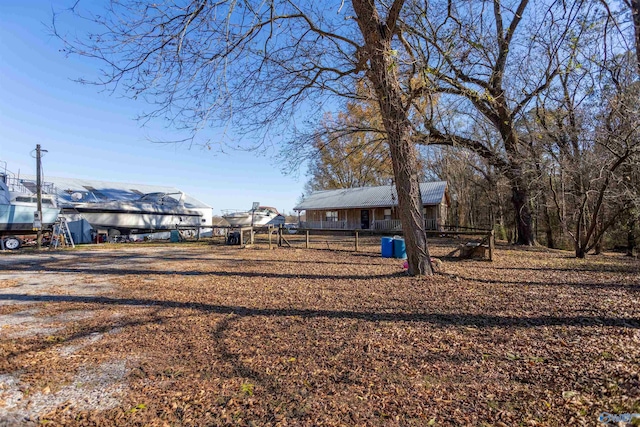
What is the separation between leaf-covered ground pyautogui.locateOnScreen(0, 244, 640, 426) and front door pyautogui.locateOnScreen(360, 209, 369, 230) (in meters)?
22.3

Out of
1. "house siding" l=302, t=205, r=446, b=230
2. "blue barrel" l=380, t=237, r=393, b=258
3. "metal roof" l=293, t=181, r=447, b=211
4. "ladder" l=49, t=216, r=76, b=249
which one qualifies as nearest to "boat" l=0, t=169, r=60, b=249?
"ladder" l=49, t=216, r=76, b=249

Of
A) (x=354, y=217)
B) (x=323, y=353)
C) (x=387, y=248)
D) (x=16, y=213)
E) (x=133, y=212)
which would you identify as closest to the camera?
(x=323, y=353)

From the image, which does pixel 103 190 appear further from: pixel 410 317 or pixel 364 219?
pixel 410 317

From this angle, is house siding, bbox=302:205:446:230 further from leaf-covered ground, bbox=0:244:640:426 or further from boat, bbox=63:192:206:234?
leaf-covered ground, bbox=0:244:640:426

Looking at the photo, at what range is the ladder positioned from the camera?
16.4 m

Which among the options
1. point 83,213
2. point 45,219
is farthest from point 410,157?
point 83,213

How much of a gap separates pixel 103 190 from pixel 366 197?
21865 mm

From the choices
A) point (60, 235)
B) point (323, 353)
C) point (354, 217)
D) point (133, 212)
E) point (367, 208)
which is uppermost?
point (367, 208)

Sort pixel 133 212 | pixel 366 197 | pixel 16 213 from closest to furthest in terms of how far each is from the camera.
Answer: pixel 16 213, pixel 133 212, pixel 366 197

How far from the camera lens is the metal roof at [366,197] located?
25453mm

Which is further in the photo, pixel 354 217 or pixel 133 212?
pixel 354 217

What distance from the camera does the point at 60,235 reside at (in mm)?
16703

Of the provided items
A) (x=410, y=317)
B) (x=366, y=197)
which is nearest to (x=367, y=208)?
(x=366, y=197)

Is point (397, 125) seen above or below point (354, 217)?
above
